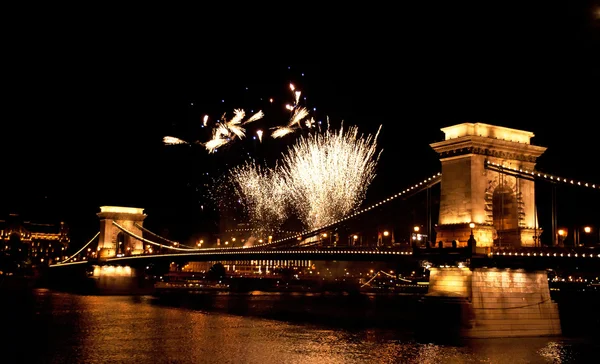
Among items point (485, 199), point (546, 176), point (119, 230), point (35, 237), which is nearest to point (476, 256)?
point (485, 199)

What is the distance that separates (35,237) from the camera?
15888 centimetres

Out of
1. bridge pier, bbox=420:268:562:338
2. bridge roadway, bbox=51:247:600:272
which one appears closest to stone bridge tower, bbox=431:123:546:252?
bridge roadway, bbox=51:247:600:272

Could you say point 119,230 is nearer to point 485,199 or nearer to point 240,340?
point 240,340

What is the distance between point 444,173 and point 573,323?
16.3 meters

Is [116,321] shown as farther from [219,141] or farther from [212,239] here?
[212,239]

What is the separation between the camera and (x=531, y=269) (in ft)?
115

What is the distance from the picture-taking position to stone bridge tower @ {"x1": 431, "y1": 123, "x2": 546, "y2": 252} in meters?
36.7

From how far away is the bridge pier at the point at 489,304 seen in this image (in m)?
34.0

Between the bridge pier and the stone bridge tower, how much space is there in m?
1.69

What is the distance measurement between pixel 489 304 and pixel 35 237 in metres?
139

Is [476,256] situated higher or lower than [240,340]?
higher

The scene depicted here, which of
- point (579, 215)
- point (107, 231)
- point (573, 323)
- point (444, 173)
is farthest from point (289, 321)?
point (107, 231)

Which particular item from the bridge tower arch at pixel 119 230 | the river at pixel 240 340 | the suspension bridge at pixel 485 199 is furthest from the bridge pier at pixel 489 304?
the bridge tower arch at pixel 119 230

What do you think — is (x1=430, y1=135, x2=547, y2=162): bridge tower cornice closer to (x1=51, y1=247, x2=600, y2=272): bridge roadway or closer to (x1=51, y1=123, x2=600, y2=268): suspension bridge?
(x1=51, y1=123, x2=600, y2=268): suspension bridge
